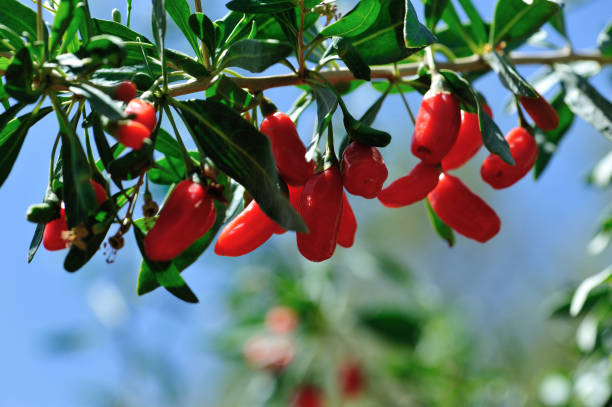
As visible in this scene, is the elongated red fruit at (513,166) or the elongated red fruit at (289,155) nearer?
the elongated red fruit at (289,155)

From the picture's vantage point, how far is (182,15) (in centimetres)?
120

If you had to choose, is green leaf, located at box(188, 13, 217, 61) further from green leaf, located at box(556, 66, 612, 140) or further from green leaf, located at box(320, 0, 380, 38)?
green leaf, located at box(556, 66, 612, 140)

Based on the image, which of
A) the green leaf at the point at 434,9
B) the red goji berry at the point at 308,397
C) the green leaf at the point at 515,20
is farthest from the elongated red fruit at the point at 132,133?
the red goji berry at the point at 308,397

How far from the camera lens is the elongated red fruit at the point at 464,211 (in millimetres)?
1160

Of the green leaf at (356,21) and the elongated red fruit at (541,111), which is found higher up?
the green leaf at (356,21)

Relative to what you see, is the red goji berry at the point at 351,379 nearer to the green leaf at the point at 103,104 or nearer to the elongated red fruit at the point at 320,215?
the elongated red fruit at the point at 320,215

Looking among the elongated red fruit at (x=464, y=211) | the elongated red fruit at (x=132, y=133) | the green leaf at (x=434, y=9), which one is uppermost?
the green leaf at (x=434, y=9)

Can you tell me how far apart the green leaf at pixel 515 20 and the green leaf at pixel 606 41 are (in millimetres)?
286

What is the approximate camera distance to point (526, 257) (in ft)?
29.2

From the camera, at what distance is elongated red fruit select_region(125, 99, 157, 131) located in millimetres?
891

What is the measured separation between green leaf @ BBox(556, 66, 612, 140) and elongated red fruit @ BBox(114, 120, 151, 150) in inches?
34.2

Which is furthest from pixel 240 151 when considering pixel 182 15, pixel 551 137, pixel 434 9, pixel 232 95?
pixel 551 137

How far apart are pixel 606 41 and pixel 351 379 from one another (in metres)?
2.12

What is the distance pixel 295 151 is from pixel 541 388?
205 centimetres
